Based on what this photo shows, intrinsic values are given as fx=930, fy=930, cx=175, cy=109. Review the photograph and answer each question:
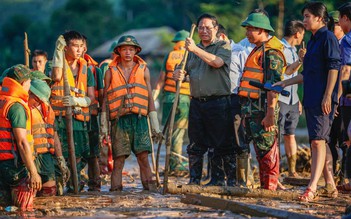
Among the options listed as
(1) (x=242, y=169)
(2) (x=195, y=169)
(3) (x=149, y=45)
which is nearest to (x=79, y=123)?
(2) (x=195, y=169)

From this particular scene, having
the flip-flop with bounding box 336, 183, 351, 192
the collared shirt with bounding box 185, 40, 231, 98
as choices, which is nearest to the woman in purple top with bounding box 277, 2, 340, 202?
the flip-flop with bounding box 336, 183, 351, 192

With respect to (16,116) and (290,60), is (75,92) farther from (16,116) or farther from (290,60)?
(290,60)

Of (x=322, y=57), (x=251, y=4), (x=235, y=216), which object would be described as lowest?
(x=235, y=216)

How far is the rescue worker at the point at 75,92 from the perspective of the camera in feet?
37.8

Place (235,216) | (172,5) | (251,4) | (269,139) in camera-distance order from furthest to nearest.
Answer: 1. (172,5)
2. (251,4)
3. (269,139)
4. (235,216)

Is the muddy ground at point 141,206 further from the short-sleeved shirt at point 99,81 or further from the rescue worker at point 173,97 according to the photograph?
the rescue worker at point 173,97

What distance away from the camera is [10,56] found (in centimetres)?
5575

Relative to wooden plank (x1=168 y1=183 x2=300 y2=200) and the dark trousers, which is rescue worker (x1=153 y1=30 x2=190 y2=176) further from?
wooden plank (x1=168 y1=183 x2=300 y2=200)

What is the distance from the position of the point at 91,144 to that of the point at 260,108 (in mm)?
2370

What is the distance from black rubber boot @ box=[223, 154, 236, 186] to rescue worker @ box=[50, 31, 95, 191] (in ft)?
5.81

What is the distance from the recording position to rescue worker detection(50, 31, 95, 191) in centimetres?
1152

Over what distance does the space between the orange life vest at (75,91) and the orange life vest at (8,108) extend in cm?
146

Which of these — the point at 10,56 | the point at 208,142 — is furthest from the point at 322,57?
the point at 10,56

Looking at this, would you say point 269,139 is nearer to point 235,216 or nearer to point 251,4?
point 235,216
